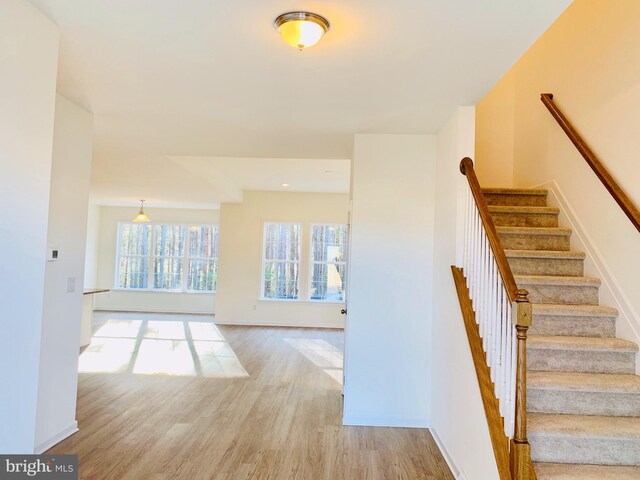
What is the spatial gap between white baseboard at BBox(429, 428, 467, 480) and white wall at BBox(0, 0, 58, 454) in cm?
247

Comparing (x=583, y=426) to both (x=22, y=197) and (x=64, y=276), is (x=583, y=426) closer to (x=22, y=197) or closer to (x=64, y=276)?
(x=22, y=197)

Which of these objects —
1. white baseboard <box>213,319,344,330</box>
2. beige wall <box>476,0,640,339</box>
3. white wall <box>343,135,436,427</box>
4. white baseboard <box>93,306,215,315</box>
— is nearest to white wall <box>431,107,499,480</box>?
white wall <box>343,135,436,427</box>

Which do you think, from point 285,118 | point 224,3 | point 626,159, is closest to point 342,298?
Answer: point 285,118

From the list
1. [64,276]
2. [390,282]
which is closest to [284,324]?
[390,282]

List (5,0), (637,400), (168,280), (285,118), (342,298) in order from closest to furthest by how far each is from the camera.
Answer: (5,0), (637,400), (285,118), (342,298), (168,280)

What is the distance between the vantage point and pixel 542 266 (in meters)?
3.32

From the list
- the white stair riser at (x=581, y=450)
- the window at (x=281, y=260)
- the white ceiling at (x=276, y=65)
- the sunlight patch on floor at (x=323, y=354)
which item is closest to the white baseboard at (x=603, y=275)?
the white stair riser at (x=581, y=450)

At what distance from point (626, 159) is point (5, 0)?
362 cm

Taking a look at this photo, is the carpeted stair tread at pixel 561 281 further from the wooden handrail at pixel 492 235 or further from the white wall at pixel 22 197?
the white wall at pixel 22 197

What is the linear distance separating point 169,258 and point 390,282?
27.6 feet

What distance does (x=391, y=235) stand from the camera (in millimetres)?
A: 3805

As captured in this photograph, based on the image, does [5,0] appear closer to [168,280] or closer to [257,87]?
[257,87]

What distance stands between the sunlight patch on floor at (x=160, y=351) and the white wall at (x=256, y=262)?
0.80 meters

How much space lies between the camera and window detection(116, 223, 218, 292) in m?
10.8
